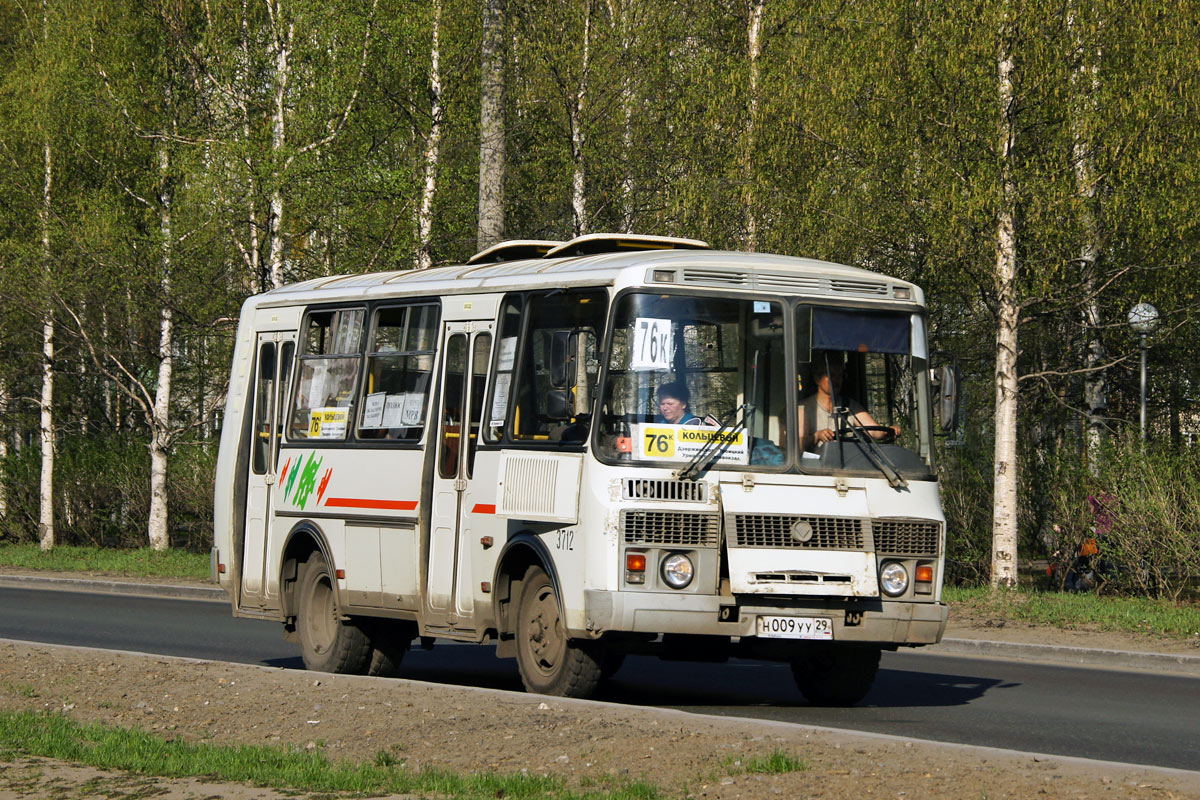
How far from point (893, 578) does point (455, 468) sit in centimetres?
352

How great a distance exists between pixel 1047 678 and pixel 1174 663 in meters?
1.86

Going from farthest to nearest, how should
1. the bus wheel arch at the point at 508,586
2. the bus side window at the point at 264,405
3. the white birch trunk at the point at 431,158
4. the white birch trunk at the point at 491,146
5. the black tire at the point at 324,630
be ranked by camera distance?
1. the white birch trunk at the point at 431,158
2. the white birch trunk at the point at 491,146
3. the bus side window at the point at 264,405
4. the black tire at the point at 324,630
5. the bus wheel arch at the point at 508,586

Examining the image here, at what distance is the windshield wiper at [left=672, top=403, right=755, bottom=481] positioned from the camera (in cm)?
1220

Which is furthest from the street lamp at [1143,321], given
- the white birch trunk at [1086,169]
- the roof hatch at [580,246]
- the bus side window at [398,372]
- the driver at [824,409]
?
the bus side window at [398,372]

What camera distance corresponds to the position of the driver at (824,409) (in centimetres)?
1262

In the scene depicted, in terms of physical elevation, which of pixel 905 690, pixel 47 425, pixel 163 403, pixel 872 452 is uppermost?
pixel 163 403

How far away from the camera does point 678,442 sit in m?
12.3

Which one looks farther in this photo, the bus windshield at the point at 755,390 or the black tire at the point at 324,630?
the black tire at the point at 324,630

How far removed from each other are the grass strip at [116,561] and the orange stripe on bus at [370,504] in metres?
15.4

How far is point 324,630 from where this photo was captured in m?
15.8

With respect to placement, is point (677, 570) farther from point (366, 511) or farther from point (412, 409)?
point (366, 511)

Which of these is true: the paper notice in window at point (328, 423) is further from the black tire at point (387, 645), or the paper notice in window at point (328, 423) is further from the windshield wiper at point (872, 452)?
the windshield wiper at point (872, 452)

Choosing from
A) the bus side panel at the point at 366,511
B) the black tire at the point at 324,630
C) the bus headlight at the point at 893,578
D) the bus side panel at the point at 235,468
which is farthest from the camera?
the bus side panel at the point at 235,468

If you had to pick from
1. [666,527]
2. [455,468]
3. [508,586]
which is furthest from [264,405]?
[666,527]
